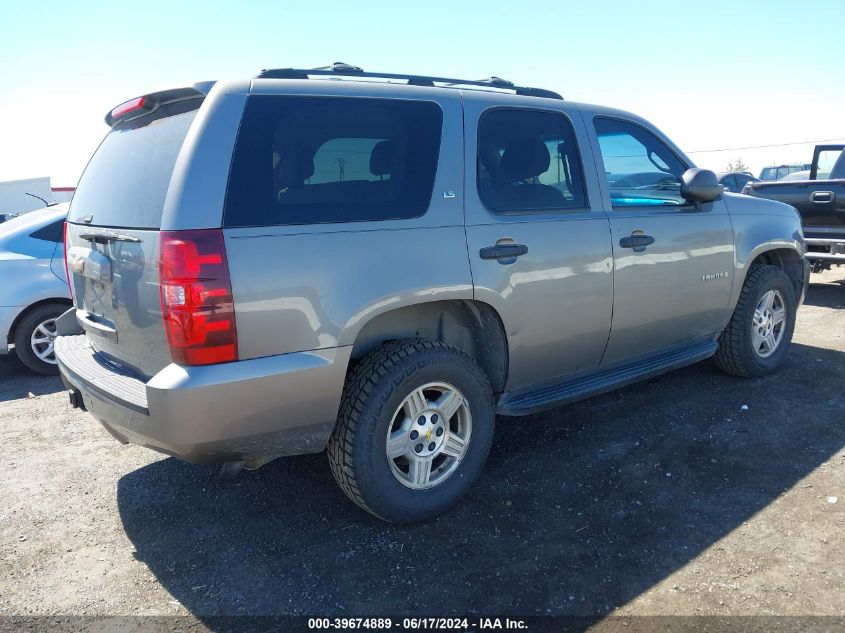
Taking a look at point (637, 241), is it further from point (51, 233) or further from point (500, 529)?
point (51, 233)

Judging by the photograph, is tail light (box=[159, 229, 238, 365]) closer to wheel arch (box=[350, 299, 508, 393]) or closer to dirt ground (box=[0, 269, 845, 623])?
wheel arch (box=[350, 299, 508, 393])

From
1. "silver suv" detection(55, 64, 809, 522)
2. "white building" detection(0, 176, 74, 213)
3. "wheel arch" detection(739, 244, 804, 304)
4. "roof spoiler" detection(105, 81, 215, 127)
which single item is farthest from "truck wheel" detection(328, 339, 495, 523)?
"white building" detection(0, 176, 74, 213)

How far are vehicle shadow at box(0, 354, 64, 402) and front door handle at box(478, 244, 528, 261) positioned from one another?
171 inches

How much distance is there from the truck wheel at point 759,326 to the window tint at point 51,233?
5.85 m

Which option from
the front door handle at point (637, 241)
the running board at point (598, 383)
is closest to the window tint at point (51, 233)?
the running board at point (598, 383)

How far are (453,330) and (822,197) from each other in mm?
7065

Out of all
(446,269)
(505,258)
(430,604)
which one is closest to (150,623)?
(430,604)

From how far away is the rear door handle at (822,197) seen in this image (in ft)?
26.3

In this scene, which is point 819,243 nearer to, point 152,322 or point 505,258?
point 505,258

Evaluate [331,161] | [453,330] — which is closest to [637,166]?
[453,330]

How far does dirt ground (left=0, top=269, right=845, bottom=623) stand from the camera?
2516 mm

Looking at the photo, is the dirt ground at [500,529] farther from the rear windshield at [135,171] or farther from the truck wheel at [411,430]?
the rear windshield at [135,171]

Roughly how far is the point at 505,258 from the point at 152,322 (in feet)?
5.38

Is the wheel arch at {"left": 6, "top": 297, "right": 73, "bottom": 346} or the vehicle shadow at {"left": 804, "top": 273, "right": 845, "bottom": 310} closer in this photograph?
the wheel arch at {"left": 6, "top": 297, "right": 73, "bottom": 346}
